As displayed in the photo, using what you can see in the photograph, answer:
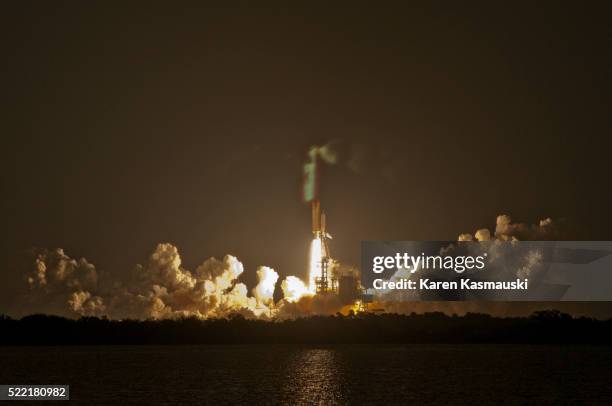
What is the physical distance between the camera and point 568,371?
485 ft

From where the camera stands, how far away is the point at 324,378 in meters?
134

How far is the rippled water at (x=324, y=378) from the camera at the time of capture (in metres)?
106

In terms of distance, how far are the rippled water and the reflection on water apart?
114 millimetres

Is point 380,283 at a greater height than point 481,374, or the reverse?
point 380,283

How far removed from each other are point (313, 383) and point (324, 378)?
881cm

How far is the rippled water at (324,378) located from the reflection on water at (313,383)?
0.11 meters

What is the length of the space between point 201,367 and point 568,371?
5680cm

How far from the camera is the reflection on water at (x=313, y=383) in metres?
105

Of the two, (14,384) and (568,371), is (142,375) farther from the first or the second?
(568,371)

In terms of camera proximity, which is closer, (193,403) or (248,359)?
(193,403)

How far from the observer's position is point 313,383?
411ft

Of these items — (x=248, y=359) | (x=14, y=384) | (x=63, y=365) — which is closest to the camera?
(x=14, y=384)

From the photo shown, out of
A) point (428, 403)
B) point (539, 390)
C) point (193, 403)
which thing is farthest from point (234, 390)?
point (539, 390)

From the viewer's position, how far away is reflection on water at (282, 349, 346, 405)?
105 m
